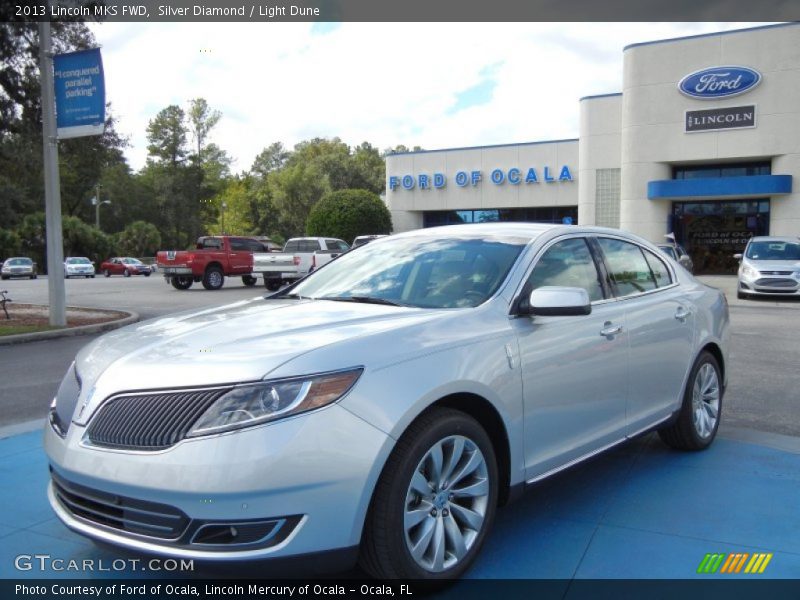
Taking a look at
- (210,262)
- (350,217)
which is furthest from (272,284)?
(350,217)

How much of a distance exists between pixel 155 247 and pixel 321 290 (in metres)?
71.0

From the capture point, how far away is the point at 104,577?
3463 mm

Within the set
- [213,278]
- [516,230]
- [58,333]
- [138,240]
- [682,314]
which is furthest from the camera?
[138,240]

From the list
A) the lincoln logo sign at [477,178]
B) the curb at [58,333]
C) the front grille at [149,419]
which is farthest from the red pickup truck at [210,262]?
the front grille at [149,419]

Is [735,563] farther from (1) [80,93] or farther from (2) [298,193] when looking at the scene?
(2) [298,193]

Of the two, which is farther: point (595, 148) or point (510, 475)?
point (595, 148)

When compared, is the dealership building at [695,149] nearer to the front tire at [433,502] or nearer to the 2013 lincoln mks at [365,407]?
the 2013 lincoln mks at [365,407]

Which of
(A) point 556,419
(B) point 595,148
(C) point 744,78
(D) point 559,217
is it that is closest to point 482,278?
(A) point 556,419

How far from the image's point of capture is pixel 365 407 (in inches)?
114

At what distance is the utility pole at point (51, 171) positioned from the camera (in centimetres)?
1378

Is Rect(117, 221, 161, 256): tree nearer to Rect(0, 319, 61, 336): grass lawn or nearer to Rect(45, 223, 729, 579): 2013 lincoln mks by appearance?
Rect(0, 319, 61, 336): grass lawn

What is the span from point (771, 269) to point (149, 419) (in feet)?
63.9

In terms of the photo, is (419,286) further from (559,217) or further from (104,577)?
(559,217)

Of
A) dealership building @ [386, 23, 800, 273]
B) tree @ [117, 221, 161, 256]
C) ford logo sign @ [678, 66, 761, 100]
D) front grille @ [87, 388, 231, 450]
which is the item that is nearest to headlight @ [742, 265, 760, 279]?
dealership building @ [386, 23, 800, 273]
